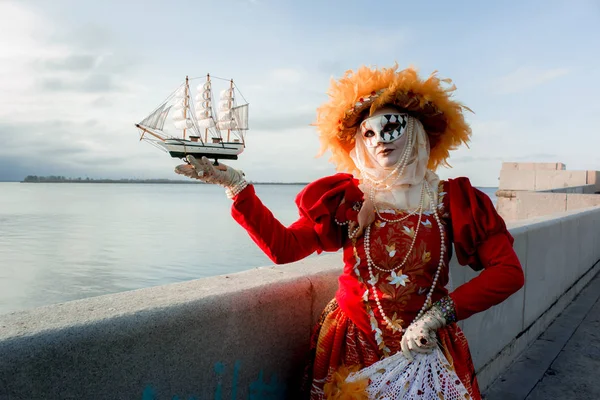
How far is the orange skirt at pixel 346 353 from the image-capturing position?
2008mm

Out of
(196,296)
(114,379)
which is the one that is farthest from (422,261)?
(114,379)

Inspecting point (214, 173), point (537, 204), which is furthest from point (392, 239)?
point (537, 204)

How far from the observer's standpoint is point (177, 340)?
5.39 ft

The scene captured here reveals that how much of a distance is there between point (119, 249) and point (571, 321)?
878 inches

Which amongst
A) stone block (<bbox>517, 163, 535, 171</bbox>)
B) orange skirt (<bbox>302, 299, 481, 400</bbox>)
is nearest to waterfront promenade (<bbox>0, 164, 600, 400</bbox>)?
orange skirt (<bbox>302, 299, 481, 400</bbox>)

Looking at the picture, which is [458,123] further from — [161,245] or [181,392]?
[161,245]

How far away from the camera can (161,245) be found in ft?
83.6

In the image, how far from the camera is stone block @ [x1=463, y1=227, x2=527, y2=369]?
11.2 feet

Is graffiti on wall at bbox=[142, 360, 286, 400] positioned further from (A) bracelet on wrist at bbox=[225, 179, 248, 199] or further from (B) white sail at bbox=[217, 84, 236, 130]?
(B) white sail at bbox=[217, 84, 236, 130]

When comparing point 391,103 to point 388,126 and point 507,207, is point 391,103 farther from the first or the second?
point 507,207

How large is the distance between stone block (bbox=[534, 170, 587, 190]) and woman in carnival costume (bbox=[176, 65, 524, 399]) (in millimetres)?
19333

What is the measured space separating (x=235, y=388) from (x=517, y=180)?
20.0 meters

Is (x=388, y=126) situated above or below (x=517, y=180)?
above

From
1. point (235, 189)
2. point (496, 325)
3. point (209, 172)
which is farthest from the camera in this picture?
point (496, 325)
